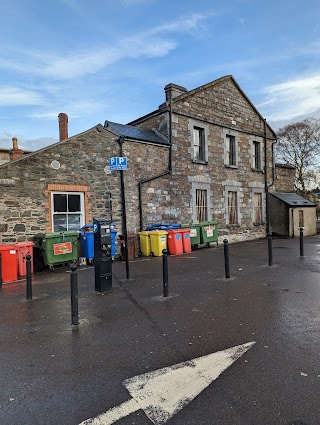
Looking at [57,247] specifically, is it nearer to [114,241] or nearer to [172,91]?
[114,241]

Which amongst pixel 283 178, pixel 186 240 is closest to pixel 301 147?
pixel 283 178

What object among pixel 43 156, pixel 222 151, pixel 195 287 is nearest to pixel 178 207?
pixel 222 151

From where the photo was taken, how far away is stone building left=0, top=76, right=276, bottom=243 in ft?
34.8

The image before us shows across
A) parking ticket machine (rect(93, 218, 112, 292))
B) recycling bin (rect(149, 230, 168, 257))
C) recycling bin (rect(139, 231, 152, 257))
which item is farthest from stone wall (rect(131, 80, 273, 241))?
parking ticket machine (rect(93, 218, 112, 292))

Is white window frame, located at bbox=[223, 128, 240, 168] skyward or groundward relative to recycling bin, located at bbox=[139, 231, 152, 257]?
skyward

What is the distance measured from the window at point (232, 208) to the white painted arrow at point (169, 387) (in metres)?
14.7

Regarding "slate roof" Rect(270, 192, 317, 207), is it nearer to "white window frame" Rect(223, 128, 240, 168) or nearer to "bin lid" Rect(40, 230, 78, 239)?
"white window frame" Rect(223, 128, 240, 168)

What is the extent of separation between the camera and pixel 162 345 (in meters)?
4.14

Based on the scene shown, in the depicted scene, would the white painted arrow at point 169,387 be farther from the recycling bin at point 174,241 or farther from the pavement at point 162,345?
the recycling bin at point 174,241

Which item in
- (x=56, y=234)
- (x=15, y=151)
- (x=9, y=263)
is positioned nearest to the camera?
(x=9, y=263)

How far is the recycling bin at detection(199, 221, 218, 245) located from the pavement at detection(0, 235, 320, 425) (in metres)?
6.68

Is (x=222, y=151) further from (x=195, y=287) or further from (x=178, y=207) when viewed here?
(x=195, y=287)

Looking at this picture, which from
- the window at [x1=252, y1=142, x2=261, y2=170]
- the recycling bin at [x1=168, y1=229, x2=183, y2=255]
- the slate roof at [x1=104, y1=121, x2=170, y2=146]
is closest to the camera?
the recycling bin at [x1=168, y1=229, x2=183, y2=255]

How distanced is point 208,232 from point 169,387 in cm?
1211
